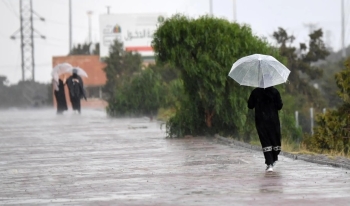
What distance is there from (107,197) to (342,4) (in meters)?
80.8

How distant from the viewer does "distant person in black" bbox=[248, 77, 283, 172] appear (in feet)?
57.9

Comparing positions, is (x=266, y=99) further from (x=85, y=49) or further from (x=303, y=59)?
(x=85, y=49)

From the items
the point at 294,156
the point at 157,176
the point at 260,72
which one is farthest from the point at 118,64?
the point at 157,176

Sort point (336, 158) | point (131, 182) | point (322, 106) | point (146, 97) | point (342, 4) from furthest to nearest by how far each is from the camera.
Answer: point (342, 4), point (322, 106), point (146, 97), point (336, 158), point (131, 182)

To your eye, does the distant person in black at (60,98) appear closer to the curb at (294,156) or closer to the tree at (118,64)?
the tree at (118,64)

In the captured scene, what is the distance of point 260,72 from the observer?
60.6 feet

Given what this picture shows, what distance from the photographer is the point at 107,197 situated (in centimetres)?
1408

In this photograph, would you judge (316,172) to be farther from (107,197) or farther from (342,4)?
(342,4)

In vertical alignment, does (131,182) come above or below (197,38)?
below

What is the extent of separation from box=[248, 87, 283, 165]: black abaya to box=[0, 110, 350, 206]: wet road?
1.29 ft

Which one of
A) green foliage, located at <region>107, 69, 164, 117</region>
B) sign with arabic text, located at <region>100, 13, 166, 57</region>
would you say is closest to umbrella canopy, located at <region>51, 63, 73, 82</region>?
green foliage, located at <region>107, 69, 164, 117</region>

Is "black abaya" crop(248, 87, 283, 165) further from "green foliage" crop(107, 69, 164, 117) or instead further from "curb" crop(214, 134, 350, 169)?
"green foliage" crop(107, 69, 164, 117)

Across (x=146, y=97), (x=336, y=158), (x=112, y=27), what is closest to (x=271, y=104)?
(x=336, y=158)

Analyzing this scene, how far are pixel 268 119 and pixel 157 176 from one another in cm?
212
